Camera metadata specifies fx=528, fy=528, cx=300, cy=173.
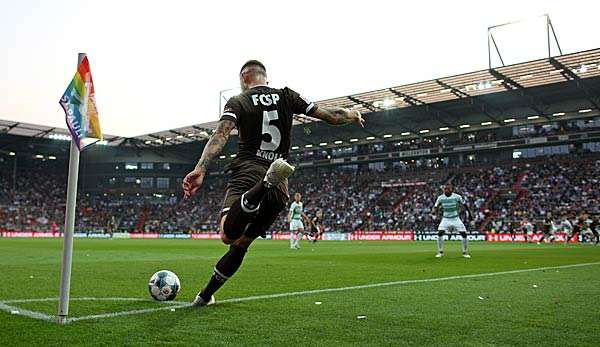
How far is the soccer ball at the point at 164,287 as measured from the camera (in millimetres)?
5661

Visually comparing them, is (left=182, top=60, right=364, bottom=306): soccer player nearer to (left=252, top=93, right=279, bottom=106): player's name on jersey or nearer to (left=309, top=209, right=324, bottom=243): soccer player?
(left=252, top=93, right=279, bottom=106): player's name on jersey

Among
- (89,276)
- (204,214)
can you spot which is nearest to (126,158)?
(204,214)

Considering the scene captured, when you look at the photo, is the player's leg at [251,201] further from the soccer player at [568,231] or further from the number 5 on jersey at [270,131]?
the soccer player at [568,231]

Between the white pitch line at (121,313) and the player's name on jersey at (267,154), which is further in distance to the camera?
the player's name on jersey at (267,154)

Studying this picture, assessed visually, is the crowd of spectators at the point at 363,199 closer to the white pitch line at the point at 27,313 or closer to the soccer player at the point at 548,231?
the soccer player at the point at 548,231

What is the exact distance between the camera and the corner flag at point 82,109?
4.20 metres

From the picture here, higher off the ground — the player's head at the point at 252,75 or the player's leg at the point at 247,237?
the player's head at the point at 252,75

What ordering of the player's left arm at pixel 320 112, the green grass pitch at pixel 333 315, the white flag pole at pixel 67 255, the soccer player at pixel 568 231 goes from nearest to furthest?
the green grass pitch at pixel 333 315
the white flag pole at pixel 67 255
the player's left arm at pixel 320 112
the soccer player at pixel 568 231

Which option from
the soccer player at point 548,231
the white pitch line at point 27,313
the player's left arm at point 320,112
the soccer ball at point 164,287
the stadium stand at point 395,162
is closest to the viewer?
the white pitch line at point 27,313

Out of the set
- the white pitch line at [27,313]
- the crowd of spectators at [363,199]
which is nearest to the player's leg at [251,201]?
the white pitch line at [27,313]

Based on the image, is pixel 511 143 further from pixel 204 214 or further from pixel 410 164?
pixel 204 214

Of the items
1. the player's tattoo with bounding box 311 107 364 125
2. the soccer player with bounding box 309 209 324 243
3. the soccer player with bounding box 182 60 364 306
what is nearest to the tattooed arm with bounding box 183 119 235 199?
the soccer player with bounding box 182 60 364 306

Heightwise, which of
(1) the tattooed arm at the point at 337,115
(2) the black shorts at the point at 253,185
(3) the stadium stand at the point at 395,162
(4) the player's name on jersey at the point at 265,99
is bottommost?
(2) the black shorts at the point at 253,185

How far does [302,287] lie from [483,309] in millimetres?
2702
